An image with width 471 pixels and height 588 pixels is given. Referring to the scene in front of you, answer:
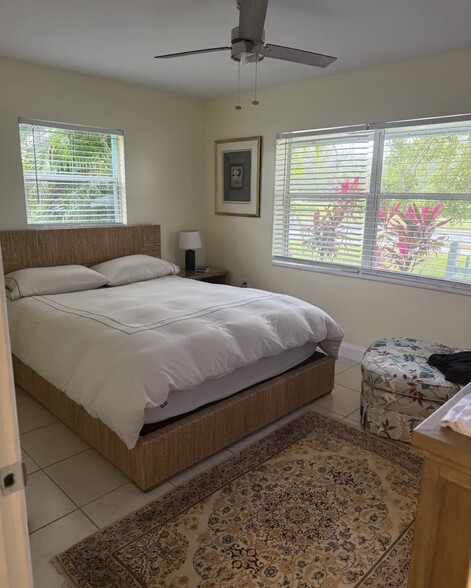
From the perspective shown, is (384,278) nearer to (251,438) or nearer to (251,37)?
(251,438)

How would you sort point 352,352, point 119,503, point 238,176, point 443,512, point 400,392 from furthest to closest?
point 238,176, point 352,352, point 400,392, point 119,503, point 443,512

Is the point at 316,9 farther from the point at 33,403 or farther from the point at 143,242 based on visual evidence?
the point at 33,403

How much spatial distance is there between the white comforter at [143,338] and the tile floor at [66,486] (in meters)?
0.34

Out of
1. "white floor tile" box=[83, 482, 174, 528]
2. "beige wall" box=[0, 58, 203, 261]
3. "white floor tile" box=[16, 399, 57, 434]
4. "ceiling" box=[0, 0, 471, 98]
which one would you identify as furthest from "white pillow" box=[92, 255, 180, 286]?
"white floor tile" box=[83, 482, 174, 528]

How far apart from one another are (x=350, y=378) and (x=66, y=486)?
226cm

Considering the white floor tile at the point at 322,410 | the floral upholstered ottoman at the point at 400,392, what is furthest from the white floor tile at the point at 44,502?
the floral upholstered ottoman at the point at 400,392

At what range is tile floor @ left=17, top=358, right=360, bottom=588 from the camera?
182 centimetres

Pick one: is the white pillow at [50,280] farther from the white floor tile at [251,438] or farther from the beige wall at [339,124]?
the white floor tile at [251,438]

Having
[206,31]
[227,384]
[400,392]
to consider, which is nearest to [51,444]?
[227,384]

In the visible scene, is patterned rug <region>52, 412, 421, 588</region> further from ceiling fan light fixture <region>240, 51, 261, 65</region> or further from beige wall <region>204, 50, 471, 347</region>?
ceiling fan light fixture <region>240, 51, 261, 65</region>

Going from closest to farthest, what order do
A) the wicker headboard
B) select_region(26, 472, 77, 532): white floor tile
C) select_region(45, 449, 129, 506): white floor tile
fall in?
select_region(26, 472, 77, 532): white floor tile, select_region(45, 449, 129, 506): white floor tile, the wicker headboard

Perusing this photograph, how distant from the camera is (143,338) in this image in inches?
88.4

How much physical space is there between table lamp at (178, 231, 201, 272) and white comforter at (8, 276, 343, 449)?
1.30 m

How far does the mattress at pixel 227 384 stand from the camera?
2.14 meters
